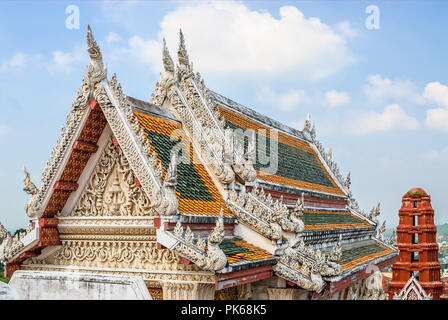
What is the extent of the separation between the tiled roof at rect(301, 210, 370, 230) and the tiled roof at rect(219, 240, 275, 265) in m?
2.75

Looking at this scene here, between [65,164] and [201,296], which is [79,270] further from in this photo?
[201,296]

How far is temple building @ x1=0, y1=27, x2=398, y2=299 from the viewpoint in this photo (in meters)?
8.92

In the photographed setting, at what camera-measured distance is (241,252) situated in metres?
9.48

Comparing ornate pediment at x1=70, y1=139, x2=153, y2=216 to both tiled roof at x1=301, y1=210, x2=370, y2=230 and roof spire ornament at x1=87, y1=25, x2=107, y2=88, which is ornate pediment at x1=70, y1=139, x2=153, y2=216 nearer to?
roof spire ornament at x1=87, y1=25, x2=107, y2=88

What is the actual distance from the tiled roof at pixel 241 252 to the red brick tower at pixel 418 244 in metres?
22.5

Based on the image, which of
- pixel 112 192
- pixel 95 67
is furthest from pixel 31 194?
pixel 95 67

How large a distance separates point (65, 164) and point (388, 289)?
25136 mm

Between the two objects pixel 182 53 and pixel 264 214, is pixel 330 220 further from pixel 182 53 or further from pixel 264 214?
pixel 182 53

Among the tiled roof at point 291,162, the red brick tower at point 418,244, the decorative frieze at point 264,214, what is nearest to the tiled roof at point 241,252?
the decorative frieze at point 264,214

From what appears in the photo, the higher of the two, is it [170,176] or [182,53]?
[182,53]

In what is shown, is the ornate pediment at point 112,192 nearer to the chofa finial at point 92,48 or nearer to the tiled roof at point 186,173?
the tiled roof at point 186,173

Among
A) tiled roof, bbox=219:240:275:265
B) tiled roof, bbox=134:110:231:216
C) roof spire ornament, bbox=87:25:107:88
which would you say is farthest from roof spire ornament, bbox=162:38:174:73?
tiled roof, bbox=219:240:275:265

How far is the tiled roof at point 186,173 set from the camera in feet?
31.6

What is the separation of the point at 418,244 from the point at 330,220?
707 inches
